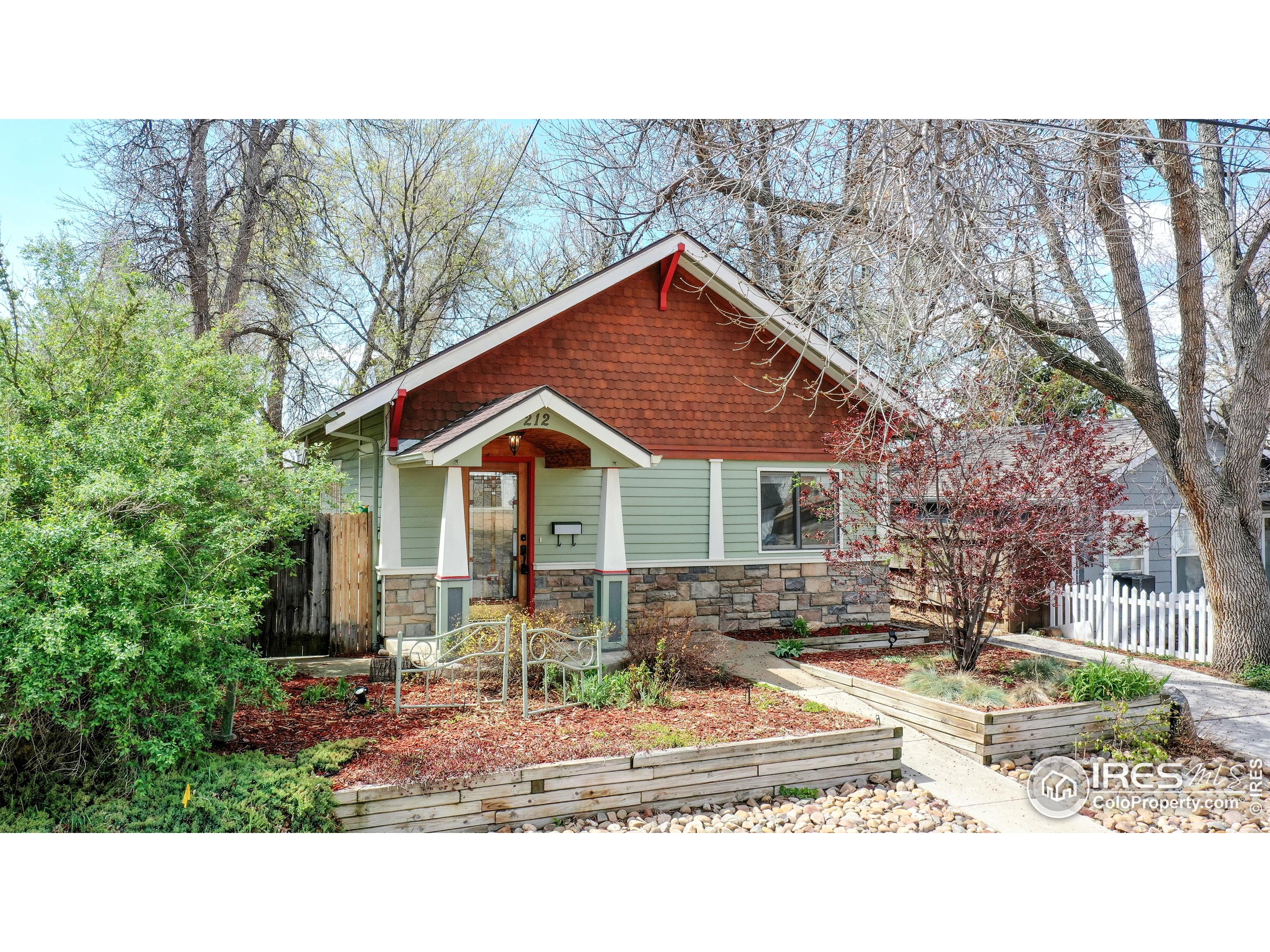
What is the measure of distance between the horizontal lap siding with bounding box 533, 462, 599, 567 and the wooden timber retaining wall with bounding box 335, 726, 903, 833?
4.08 m

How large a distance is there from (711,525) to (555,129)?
17.9ft

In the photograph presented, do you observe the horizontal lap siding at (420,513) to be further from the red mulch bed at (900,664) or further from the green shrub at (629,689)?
the red mulch bed at (900,664)

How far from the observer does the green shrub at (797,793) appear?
16.3 feet

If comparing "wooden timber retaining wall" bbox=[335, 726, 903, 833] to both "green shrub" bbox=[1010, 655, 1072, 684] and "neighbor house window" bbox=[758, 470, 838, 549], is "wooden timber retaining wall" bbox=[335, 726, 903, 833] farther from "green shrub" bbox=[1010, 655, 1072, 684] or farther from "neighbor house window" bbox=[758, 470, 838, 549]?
"neighbor house window" bbox=[758, 470, 838, 549]

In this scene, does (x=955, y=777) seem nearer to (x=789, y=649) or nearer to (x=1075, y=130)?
(x=789, y=649)

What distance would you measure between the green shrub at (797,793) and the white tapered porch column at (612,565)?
244cm

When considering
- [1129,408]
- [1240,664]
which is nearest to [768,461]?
[1129,408]

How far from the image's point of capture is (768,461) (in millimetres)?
9594

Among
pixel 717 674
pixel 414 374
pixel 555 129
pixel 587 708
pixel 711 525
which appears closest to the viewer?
pixel 587 708

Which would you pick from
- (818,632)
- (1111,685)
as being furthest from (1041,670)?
(818,632)

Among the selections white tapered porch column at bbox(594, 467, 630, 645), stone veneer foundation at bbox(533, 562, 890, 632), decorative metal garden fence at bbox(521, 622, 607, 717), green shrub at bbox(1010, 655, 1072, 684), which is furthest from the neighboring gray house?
decorative metal garden fence at bbox(521, 622, 607, 717)

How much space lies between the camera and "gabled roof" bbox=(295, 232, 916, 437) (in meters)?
7.66

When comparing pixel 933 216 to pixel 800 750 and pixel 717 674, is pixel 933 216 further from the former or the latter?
pixel 717 674
